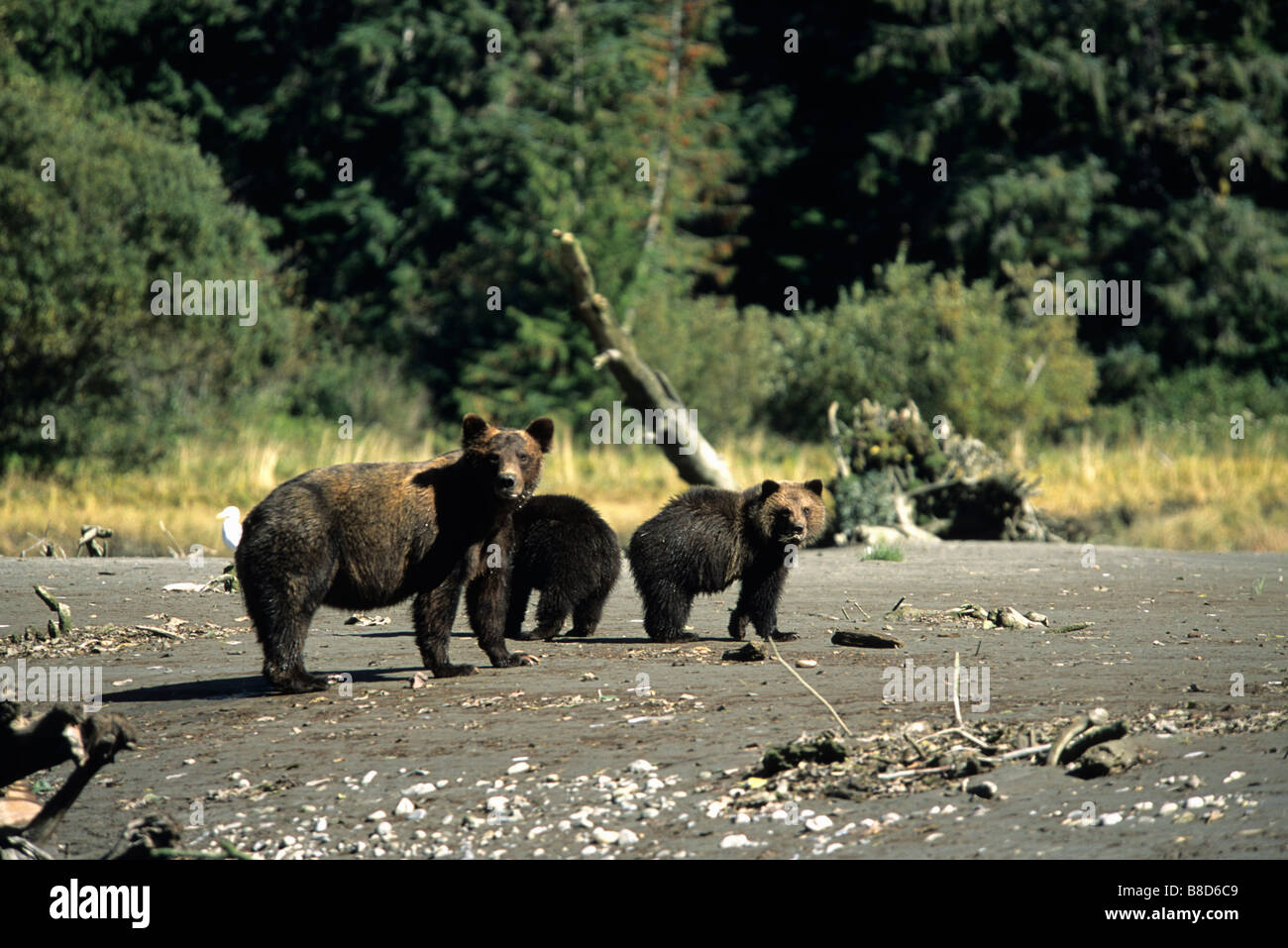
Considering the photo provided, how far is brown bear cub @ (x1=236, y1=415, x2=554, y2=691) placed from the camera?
8719 millimetres

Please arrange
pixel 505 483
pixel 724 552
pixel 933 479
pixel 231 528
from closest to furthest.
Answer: pixel 505 483
pixel 724 552
pixel 231 528
pixel 933 479

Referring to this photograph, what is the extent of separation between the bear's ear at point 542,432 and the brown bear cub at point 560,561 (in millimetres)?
1557

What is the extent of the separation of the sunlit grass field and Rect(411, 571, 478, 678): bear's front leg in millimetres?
10426

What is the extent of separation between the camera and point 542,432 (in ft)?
31.2

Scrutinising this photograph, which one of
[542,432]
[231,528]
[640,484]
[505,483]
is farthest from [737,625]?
[640,484]

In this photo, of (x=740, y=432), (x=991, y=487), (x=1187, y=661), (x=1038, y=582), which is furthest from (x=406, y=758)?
(x=740, y=432)

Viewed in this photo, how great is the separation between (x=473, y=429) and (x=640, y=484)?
16.7 metres

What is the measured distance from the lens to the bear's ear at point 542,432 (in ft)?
31.1

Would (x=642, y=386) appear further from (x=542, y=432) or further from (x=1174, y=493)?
(x=542, y=432)

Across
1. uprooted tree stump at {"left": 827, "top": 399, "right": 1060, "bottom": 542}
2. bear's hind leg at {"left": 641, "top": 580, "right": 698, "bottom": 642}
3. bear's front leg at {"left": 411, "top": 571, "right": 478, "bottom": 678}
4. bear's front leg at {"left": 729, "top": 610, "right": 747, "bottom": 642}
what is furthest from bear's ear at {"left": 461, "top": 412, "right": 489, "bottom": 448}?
uprooted tree stump at {"left": 827, "top": 399, "right": 1060, "bottom": 542}

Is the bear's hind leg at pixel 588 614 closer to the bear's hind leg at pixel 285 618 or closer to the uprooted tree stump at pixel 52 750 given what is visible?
the bear's hind leg at pixel 285 618

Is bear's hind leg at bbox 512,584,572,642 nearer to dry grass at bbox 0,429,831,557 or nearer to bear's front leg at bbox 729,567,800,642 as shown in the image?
bear's front leg at bbox 729,567,800,642

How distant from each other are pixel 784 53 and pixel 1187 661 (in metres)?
36.6
